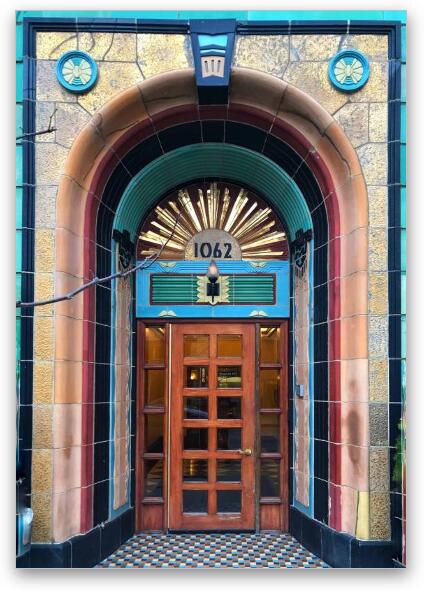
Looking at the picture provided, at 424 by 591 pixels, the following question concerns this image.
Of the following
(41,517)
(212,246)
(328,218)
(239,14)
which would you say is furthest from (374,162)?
(41,517)

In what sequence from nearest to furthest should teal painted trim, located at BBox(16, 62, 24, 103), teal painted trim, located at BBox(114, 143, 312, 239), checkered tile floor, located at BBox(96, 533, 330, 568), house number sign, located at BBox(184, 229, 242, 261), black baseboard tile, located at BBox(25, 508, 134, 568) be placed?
1. black baseboard tile, located at BBox(25, 508, 134, 568)
2. teal painted trim, located at BBox(16, 62, 24, 103)
3. checkered tile floor, located at BBox(96, 533, 330, 568)
4. teal painted trim, located at BBox(114, 143, 312, 239)
5. house number sign, located at BBox(184, 229, 242, 261)

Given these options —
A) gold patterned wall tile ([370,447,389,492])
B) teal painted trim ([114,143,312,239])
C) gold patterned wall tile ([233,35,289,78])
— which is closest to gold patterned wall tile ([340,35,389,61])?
gold patterned wall tile ([233,35,289,78])

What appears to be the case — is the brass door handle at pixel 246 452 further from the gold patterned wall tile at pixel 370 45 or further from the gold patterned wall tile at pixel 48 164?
the gold patterned wall tile at pixel 370 45

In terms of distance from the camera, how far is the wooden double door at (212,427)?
21.1 feet

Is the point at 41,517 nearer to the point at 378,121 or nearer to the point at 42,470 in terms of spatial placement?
the point at 42,470

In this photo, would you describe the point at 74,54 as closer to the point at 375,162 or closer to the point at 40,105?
the point at 40,105

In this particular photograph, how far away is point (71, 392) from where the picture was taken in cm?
527

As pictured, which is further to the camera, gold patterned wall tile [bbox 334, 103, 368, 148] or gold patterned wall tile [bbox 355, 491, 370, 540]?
gold patterned wall tile [bbox 334, 103, 368, 148]

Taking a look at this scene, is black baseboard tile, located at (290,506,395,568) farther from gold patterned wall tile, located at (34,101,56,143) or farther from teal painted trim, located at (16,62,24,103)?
teal painted trim, located at (16,62,24,103)

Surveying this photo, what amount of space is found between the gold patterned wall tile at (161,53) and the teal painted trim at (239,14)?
7.3 inches

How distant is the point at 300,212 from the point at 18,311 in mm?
2895

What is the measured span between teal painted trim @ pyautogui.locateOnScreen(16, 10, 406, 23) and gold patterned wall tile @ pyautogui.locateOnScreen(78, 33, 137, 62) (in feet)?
0.55

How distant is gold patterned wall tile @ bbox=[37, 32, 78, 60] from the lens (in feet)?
17.5

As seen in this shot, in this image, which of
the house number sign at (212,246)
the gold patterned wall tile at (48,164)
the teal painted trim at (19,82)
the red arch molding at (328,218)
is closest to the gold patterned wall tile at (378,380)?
the red arch molding at (328,218)
